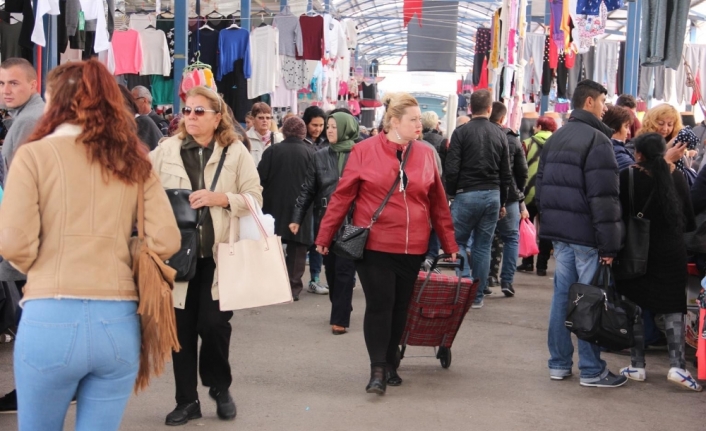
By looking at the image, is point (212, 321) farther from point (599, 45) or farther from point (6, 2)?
point (599, 45)

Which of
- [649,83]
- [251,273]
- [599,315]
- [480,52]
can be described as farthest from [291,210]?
[480,52]

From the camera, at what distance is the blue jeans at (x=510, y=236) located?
33.9 ft

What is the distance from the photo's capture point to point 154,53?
14.3 m

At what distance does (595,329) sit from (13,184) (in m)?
4.11

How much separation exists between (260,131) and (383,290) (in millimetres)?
5261

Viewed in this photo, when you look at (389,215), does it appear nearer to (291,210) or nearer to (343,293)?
(343,293)

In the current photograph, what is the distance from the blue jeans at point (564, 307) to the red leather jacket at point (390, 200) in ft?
2.66

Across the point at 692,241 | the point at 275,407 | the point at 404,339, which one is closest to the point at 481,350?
the point at 404,339

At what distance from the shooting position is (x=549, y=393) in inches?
256

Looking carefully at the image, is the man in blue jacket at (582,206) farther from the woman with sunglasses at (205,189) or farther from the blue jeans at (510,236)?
the blue jeans at (510,236)

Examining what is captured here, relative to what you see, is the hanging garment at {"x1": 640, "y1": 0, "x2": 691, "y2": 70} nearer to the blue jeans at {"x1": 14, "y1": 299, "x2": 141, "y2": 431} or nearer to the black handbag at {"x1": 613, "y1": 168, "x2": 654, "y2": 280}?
the black handbag at {"x1": 613, "y1": 168, "x2": 654, "y2": 280}

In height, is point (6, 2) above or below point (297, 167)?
above

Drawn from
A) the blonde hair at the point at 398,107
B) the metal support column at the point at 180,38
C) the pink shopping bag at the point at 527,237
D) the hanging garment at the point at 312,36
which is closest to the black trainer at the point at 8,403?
the blonde hair at the point at 398,107

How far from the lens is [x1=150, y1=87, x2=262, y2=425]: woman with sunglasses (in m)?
5.18
